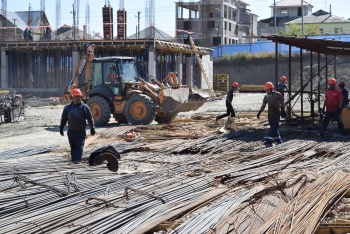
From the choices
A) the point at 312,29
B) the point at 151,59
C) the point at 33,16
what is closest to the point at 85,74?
the point at 151,59

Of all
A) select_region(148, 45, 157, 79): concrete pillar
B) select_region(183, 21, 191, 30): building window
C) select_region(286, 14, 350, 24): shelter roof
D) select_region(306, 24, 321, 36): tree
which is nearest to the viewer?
select_region(148, 45, 157, 79): concrete pillar

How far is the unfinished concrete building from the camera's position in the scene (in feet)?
194

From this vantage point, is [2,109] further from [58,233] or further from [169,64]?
[169,64]

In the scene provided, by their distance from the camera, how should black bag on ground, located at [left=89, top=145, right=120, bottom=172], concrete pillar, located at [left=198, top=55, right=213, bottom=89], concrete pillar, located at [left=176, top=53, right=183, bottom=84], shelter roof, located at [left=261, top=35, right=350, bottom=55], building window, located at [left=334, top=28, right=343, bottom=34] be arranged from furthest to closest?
building window, located at [left=334, top=28, right=343, bottom=34] < concrete pillar, located at [left=198, top=55, right=213, bottom=89] < concrete pillar, located at [left=176, top=53, right=183, bottom=84] < shelter roof, located at [left=261, top=35, right=350, bottom=55] < black bag on ground, located at [left=89, top=145, right=120, bottom=172]

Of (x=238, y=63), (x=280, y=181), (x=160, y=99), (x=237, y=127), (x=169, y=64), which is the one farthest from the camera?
(x=238, y=63)

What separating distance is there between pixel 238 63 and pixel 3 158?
144 ft

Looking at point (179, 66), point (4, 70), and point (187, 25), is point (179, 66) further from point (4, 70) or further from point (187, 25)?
point (187, 25)

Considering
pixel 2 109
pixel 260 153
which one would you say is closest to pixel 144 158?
pixel 260 153

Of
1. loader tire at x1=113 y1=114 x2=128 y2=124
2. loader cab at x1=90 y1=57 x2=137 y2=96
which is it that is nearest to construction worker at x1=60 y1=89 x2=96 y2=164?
loader cab at x1=90 y1=57 x2=137 y2=96

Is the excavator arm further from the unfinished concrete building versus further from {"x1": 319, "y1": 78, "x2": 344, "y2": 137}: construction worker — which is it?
the unfinished concrete building

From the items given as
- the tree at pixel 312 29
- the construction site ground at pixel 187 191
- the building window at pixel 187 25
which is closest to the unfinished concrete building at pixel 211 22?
the building window at pixel 187 25

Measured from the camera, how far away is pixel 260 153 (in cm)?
1314

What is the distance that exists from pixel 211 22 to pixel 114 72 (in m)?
49.0

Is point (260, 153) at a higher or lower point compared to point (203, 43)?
lower
